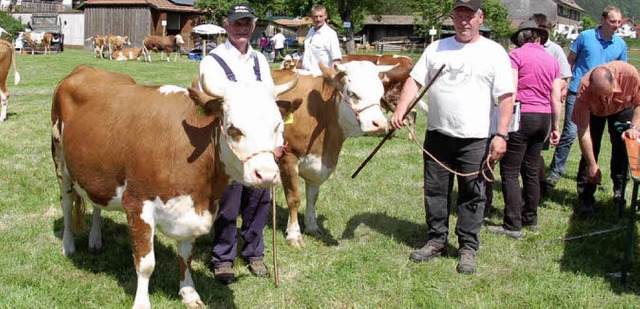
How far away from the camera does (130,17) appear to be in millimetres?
45281

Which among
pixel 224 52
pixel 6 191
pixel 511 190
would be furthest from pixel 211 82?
pixel 6 191

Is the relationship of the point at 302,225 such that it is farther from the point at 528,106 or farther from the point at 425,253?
the point at 528,106

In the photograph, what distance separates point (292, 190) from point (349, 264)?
0.95 metres

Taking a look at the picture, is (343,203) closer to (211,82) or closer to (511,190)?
(511,190)

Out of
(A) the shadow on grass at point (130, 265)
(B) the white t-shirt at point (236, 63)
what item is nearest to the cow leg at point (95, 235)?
(A) the shadow on grass at point (130, 265)

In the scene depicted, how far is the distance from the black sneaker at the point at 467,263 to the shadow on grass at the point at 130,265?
1985mm

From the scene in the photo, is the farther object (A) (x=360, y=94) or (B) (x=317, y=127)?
(B) (x=317, y=127)

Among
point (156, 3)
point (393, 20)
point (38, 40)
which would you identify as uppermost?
point (393, 20)

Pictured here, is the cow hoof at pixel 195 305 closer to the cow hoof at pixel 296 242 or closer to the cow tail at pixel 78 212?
the cow hoof at pixel 296 242

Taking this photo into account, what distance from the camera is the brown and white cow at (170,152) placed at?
3.28 m

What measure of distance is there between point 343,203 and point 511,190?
6.68 ft

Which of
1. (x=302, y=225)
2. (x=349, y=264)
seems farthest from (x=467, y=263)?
(x=302, y=225)

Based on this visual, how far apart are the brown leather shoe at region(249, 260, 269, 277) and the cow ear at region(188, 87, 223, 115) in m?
1.82

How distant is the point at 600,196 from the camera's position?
296 inches
